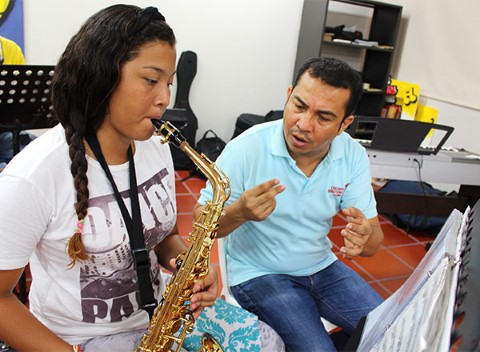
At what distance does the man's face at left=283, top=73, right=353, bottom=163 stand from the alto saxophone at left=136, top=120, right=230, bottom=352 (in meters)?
0.48

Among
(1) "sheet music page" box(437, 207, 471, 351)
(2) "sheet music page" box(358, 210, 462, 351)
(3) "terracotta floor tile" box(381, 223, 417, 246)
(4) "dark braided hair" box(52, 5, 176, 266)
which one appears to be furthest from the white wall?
(1) "sheet music page" box(437, 207, 471, 351)

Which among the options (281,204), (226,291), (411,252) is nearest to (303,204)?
(281,204)

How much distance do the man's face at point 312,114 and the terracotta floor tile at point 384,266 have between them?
5.47 feet

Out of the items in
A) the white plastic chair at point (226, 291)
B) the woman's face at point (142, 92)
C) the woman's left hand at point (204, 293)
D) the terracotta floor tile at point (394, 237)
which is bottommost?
the terracotta floor tile at point (394, 237)

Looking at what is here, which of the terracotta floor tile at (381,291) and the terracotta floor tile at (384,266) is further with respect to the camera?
the terracotta floor tile at (384,266)

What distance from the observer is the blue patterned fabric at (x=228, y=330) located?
4.16ft

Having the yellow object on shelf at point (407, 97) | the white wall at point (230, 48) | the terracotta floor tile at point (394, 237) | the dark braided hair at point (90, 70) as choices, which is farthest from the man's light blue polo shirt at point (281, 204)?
the yellow object on shelf at point (407, 97)

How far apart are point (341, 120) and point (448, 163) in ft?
4.75

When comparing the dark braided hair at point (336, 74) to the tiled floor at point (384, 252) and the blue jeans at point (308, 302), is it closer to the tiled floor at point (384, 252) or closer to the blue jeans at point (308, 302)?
the blue jeans at point (308, 302)

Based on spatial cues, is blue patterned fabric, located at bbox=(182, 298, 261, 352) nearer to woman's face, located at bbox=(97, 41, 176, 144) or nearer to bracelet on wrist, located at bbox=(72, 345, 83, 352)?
bracelet on wrist, located at bbox=(72, 345, 83, 352)

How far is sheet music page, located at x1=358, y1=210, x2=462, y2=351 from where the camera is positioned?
0.67 metres

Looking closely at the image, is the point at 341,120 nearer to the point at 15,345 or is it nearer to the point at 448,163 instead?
the point at 15,345

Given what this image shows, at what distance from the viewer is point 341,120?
5.18 ft

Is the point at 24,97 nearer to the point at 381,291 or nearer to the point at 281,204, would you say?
the point at 281,204
